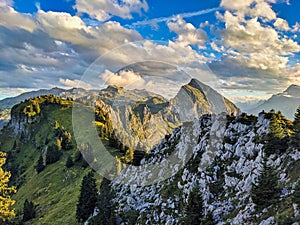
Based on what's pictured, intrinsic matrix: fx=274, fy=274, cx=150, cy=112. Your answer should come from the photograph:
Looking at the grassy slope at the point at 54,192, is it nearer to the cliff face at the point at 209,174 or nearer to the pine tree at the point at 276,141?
the cliff face at the point at 209,174

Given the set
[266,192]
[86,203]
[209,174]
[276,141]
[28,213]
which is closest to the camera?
[266,192]

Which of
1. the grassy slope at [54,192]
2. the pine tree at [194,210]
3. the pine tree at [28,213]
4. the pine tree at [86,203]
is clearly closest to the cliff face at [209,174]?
the pine tree at [194,210]

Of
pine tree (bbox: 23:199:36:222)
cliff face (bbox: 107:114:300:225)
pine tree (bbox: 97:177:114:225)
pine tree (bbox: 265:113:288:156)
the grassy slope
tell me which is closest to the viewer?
cliff face (bbox: 107:114:300:225)

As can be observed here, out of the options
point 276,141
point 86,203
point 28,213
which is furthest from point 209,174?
point 28,213

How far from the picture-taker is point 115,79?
67625 millimetres

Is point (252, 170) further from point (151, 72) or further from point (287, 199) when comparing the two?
point (151, 72)

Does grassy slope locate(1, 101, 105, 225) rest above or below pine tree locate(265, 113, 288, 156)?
below

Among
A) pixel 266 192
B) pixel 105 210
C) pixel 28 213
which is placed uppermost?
pixel 266 192

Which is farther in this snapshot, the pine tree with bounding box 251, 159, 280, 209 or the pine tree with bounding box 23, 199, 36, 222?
the pine tree with bounding box 23, 199, 36, 222

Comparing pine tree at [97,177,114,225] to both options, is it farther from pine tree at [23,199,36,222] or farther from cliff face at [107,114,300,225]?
pine tree at [23,199,36,222]

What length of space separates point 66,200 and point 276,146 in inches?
2945

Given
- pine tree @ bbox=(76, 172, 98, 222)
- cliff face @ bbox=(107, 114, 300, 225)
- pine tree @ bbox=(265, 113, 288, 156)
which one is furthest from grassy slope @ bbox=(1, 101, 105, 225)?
pine tree @ bbox=(265, 113, 288, 156)

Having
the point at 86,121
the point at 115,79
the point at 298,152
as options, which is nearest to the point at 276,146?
the point at 298,152

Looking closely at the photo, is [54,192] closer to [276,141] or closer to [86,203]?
[86,203]
